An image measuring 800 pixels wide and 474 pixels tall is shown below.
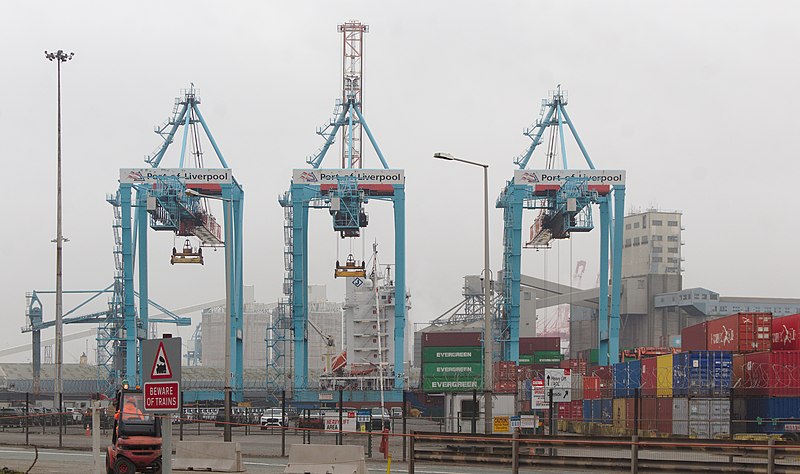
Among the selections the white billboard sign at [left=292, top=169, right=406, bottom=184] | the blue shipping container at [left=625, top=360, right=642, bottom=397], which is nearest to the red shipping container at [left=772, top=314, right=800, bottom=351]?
the blue shipping container at [left=625, top=360, right=642, bottom=397]

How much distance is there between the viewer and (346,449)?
24.5 metres

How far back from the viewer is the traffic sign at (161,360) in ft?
46.3

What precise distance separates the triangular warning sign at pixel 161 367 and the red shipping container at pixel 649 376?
40204 mm

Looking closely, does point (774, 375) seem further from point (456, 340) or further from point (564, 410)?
point (456, 340)

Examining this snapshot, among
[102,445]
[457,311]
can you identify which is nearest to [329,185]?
[102,445]

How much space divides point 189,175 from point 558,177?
28.9 metres

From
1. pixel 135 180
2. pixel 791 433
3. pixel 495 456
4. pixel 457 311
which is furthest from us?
pixel 457 311

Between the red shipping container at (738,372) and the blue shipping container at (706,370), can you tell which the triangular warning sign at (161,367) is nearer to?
the blue shipping container at (706,370)

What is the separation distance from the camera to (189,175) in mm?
86250

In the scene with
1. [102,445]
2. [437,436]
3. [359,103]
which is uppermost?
[359,103]

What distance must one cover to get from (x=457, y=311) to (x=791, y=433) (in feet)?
392

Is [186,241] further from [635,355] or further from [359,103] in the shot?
[635,355]

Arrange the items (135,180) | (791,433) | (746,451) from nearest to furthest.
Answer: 1. (746,451)
2. (791,433)
3. (135,180)

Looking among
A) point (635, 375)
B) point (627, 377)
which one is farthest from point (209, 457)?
point (635, 375)
